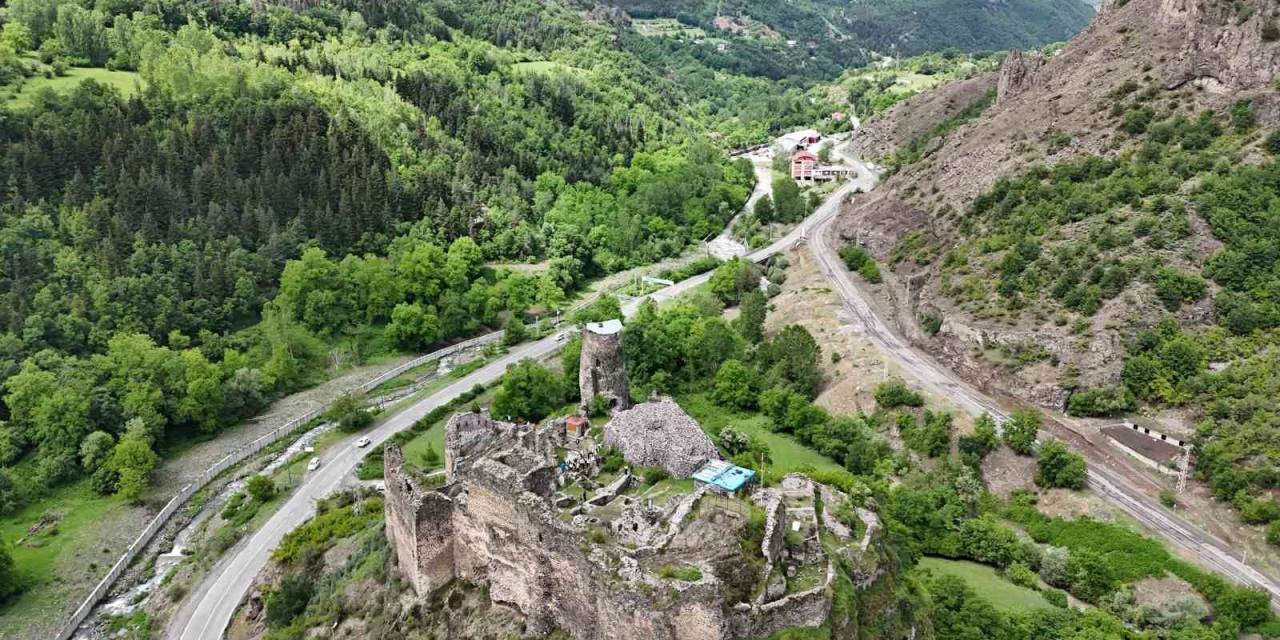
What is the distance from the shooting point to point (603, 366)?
65.9m

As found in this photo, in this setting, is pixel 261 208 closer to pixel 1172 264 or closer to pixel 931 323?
pixel 931 323

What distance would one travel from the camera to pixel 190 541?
198 feet

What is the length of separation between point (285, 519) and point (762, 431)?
33796mm

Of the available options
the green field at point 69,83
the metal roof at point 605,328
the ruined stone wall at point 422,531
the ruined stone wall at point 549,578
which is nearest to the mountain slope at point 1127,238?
the metal roof at point 605,328

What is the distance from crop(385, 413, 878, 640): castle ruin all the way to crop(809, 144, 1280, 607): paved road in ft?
70.9

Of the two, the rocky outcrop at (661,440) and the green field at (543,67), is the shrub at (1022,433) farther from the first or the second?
the green field at (543,67)

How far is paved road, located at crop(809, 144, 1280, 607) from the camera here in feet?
164

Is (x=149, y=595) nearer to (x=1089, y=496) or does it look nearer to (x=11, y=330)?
(x=11, y=330)

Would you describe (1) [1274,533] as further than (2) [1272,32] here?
No

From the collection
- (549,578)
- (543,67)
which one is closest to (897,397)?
(549,578)

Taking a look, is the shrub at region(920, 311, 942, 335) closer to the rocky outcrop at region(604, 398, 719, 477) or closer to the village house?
the rocky outcrop at region(604, 398, 719, 477)

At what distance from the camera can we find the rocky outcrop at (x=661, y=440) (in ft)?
167

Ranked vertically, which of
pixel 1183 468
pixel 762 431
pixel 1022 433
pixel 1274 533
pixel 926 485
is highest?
pixel 1183 468

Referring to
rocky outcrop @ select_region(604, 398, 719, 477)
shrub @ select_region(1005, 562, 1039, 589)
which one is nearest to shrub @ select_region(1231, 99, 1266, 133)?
shrub @ select_region(1005, 562, 1039, 589)
